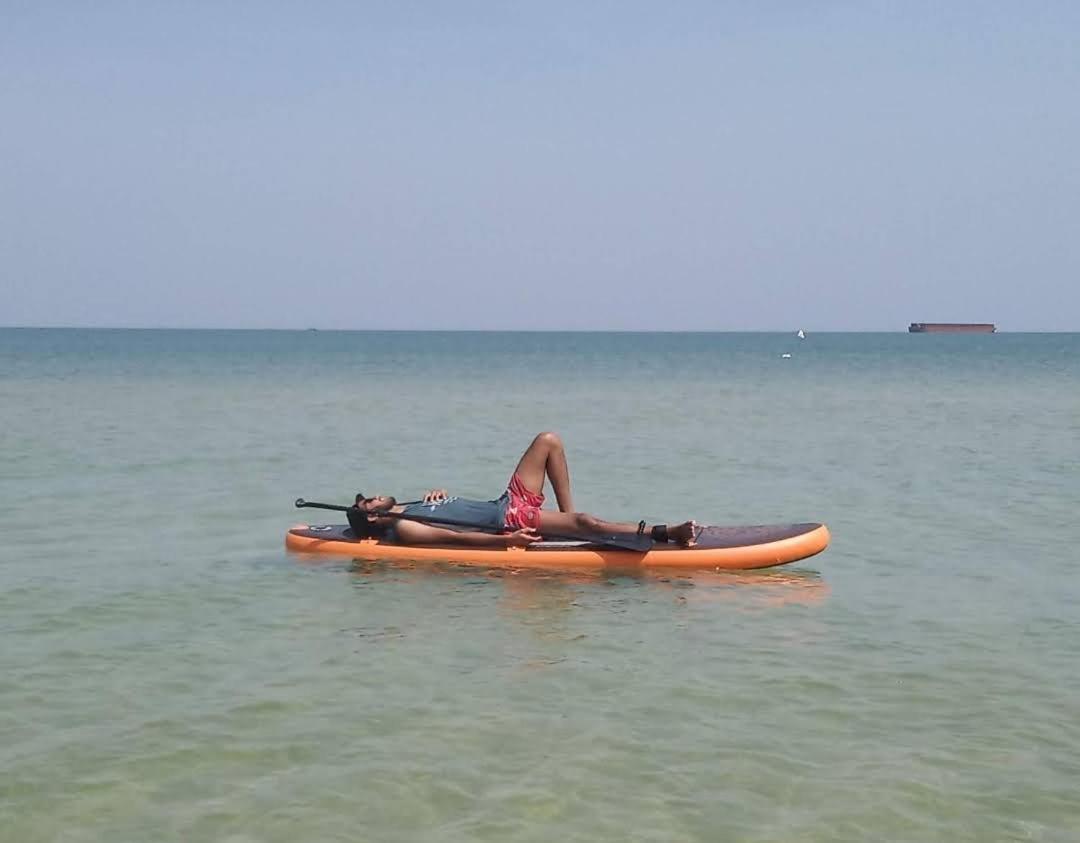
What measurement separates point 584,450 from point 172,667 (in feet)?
51.1

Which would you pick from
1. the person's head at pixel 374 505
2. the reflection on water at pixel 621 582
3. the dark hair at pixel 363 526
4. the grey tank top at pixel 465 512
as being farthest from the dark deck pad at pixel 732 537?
the grey tank top at pixel 465 512

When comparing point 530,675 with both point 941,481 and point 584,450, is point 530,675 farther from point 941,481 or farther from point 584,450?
point 584,450

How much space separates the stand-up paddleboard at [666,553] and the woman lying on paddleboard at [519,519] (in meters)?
0.09

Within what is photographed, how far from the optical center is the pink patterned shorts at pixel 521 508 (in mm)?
10914

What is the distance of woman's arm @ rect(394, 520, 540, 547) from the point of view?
1085 cm

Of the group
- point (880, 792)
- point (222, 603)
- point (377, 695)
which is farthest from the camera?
point (222, 603)

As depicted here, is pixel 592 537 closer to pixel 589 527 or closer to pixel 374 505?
pixel 589 527

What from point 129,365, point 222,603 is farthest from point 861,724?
point 129,365

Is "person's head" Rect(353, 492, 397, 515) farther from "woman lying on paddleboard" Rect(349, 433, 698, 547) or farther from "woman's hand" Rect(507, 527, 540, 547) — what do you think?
"woman's hand" Rect(507, 527, 540, 547)

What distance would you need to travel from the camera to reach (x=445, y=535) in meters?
11.1

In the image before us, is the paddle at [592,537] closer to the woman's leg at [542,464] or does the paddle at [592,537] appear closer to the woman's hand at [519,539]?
the woman's hand at [519,539]

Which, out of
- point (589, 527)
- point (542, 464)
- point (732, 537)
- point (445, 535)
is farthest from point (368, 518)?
point (732, 537)

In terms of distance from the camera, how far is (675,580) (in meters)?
10.4

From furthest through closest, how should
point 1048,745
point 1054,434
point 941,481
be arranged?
point 1054,434 < point 941,481 < point 1048,745
